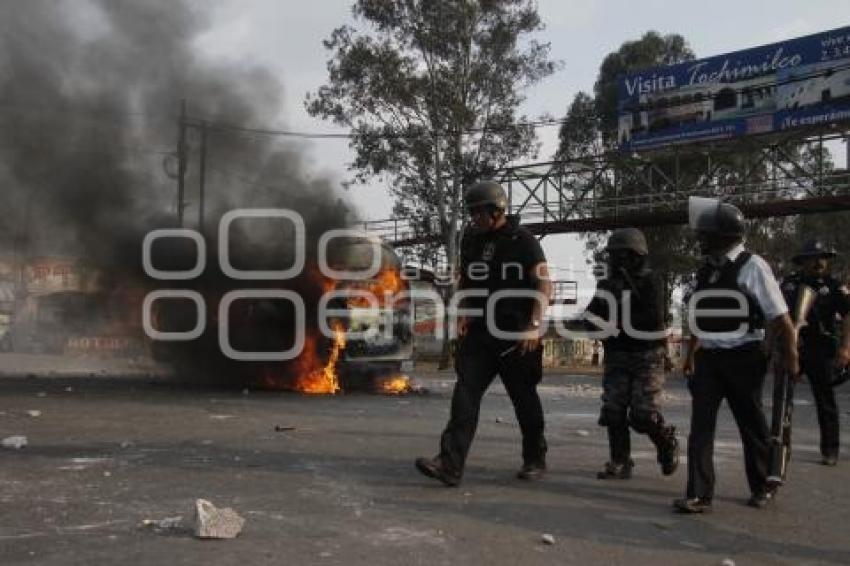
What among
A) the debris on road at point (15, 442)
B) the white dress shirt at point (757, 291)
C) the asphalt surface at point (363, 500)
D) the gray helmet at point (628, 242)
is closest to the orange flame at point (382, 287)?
the asphalt surface at point (363, 500)

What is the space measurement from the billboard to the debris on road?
17.9 m

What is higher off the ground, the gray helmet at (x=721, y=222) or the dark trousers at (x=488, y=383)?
the gray helmet at (x=721, y=222)

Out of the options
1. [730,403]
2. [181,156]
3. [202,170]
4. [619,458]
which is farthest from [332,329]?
[730,403]

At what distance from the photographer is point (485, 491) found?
5.16m

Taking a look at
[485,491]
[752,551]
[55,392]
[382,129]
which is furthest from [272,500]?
[382,129]

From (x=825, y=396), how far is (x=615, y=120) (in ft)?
88.4

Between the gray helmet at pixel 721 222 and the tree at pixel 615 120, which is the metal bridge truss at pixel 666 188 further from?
the gray helmet at pixel 721 222

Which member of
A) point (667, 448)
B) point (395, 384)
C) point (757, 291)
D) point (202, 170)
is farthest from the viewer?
point (202, 170)

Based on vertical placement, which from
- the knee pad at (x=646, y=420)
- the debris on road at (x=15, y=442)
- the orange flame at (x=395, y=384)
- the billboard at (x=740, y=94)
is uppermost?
the billboard at (x=740, y=94)

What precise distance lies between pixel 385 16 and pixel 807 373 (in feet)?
66.5

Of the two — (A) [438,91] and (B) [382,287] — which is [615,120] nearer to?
(A) [438,91]

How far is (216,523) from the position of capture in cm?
391

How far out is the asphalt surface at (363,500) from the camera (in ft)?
12.5

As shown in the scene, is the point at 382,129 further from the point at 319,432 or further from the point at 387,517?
the point at 387,517
